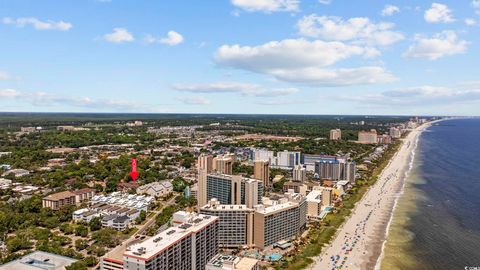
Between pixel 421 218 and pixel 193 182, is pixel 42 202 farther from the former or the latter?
pixel 421 218

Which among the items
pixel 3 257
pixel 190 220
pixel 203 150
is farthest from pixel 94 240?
pixel 203 150

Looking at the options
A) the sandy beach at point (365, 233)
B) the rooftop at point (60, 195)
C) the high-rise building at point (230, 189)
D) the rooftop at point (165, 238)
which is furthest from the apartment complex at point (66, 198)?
the sandy beach at point (365, 233)

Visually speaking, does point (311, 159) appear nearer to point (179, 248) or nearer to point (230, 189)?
point (230, 189)

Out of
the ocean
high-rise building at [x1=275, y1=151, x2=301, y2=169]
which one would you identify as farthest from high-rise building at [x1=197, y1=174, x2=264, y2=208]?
high-rise building at [x1=275, y1=151, x2=301, y2=169]

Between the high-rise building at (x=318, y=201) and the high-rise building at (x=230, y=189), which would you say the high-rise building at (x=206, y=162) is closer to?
the high-rise building at (x=230, y=189)

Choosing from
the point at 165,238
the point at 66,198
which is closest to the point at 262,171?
the point at 66,198

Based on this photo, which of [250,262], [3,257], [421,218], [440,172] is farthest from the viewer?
[440,172]

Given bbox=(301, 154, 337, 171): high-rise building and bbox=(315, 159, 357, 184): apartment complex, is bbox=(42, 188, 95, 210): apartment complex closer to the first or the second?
bbox=(315, 159, 357, 184): apartment complex
